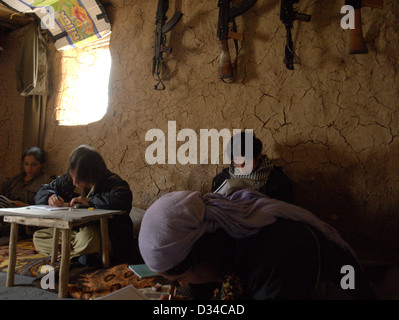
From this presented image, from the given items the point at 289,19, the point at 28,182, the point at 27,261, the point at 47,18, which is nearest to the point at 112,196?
the point at 27,261

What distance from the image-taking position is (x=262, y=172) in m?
2.71

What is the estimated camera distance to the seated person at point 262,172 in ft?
8.66

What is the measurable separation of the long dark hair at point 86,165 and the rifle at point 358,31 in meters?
2.37

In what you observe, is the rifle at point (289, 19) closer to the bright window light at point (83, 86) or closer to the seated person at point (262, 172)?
the seated person at point (262, 172)

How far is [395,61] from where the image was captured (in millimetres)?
2521

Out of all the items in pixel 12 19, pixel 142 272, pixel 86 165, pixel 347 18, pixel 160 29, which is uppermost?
pixel 12 19

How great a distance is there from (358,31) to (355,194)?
131cm

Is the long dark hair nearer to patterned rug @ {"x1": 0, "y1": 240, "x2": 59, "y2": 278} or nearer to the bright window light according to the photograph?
patterned rug @ {"x1": 0, "y1": 240, "x2": 59, "y2": 278}

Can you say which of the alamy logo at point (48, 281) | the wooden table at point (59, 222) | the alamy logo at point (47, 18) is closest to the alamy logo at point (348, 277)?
the wooden table at point (59, 222)

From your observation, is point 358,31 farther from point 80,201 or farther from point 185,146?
point 80,201

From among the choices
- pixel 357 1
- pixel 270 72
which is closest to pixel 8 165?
pixel 270 72

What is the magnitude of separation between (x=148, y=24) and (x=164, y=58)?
54cm
